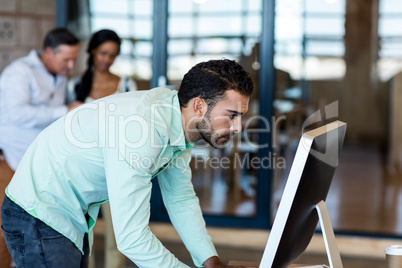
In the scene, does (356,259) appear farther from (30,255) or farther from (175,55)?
(30,255)

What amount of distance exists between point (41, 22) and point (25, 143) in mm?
1560

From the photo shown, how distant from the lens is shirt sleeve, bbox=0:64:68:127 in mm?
2646

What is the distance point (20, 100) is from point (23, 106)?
0.11 ft

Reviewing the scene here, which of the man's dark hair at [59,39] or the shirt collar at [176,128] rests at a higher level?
the man's dark hair at [59,39]

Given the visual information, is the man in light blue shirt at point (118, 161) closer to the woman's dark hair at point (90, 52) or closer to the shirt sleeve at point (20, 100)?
the shirt sleeve at point (20, 100)

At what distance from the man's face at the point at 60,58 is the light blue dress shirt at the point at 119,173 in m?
1.22

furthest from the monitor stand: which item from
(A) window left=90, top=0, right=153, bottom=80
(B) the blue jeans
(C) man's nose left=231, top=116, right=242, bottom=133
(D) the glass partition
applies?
(A) window left=90, top=0, right=153, bottom=80

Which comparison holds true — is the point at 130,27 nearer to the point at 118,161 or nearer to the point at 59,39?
the point at 59,39

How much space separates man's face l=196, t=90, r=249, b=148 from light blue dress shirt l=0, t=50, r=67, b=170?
1.42 m

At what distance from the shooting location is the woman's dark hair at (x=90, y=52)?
9.69ft

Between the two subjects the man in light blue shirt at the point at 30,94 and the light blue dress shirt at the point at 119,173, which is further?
the man in light blue shirt at the point at 30,94

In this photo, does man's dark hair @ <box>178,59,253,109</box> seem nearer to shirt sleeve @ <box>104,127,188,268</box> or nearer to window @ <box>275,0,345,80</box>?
shirt sleeve @ <box>104,127,188,268</box>

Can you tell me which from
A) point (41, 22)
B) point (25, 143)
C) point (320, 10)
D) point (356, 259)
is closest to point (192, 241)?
point (25, 143)

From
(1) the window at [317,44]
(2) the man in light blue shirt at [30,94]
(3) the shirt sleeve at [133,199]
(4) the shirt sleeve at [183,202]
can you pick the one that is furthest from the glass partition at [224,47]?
(3) the shirt sleeve at [133,199]
